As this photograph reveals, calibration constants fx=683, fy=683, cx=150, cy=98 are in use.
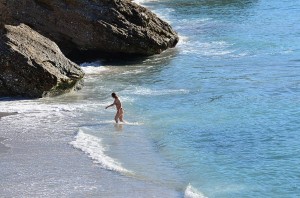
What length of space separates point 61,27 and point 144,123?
1048 cm

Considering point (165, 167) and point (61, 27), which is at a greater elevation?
point (61, 27)

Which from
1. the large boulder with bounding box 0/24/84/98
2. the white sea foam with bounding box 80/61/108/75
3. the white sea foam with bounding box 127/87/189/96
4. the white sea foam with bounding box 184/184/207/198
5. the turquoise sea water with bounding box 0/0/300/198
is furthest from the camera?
the white sea foam with bounding box 80/61/108/75

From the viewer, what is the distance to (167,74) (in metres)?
30.5

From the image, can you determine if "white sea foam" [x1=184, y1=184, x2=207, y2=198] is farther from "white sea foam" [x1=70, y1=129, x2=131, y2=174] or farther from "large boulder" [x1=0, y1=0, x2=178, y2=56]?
"large boulder" [x1=0, y1=0, x2=178, y2=56]

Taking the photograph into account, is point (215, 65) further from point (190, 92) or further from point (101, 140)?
point (101, 140)

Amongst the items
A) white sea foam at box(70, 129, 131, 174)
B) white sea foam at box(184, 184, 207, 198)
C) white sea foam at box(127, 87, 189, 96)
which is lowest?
white sea foam at box(184, 184, 207, 198)

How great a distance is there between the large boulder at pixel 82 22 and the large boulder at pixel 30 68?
15.4 ft

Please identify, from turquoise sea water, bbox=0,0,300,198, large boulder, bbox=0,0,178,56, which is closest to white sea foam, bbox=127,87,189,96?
turquoise sea water, bbox=0,0,300,198

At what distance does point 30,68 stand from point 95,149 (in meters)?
6.78

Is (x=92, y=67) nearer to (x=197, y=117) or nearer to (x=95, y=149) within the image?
(x=197, y=117)

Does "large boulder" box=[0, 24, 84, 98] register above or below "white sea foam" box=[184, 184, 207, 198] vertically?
above

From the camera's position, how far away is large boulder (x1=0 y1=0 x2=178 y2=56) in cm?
3142

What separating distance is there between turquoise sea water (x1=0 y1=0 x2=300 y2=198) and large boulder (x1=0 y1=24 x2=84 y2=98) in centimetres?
61

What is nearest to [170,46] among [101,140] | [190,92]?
[190,92]
